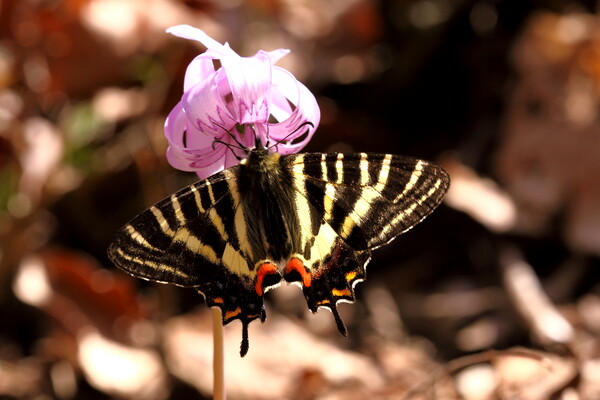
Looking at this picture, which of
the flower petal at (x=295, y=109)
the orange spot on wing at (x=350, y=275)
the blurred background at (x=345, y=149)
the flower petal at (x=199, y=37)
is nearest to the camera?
the flower petal at (x=199, y=37)

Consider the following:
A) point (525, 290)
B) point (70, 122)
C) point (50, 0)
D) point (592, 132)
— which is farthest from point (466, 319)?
point (50, 0)

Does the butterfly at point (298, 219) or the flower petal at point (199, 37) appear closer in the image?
the flower petal at point (199, 37)

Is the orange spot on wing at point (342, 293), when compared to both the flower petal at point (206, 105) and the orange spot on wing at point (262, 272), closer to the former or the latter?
the orange spot on wing at point (262, 272)

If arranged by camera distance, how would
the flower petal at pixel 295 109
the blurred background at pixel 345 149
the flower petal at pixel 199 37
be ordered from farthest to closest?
the blurred background at pixel 345 149, the flower petal at pixel 295 109, the flower petal at pixel 199 37

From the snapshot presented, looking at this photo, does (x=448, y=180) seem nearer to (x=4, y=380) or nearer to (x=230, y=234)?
(x=230, y=234)

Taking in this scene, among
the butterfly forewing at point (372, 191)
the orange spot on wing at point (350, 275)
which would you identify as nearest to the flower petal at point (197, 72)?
the butterfly forewing at point (372, 191)

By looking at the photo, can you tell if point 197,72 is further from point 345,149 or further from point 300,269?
point 345,149

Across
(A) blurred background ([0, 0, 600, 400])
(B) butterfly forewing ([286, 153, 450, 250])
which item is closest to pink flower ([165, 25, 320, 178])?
(B) butterfly forewing ([286, 153, 450, 250])

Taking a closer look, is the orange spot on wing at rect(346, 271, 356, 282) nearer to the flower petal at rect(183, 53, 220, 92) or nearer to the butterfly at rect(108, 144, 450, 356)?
the butterfly at rect(108, 144, 450, 356)
